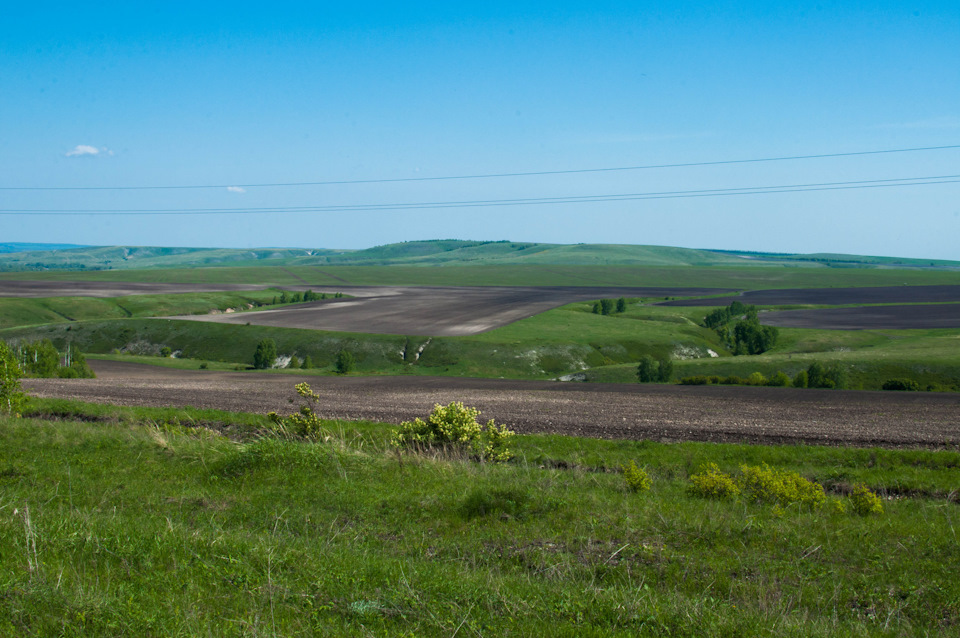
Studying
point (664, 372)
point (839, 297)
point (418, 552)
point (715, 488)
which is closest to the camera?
point (418, 552)

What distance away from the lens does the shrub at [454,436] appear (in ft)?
55.9

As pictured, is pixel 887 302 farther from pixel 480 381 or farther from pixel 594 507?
pixel 594 507

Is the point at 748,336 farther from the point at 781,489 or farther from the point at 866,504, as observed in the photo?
the point at 866,504

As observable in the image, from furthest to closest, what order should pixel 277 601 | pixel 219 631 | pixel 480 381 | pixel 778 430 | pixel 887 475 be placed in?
pixel 480 381
pixel 778 430
pixel 887 475
pixel 277 601
pixel 219 631

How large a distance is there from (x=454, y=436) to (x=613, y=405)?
52.4 ft

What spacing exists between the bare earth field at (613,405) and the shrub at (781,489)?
9502 millimetres

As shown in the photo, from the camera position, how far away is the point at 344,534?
978cm

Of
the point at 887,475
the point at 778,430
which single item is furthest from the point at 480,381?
the point at 887,475

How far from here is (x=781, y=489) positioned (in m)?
12.2

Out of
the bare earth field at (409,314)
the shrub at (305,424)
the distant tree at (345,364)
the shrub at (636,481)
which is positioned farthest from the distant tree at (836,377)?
the bare earth field at (409,314)

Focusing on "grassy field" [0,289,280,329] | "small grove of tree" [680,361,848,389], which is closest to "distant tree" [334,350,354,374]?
"small grove of tree" [680,361,848,389]

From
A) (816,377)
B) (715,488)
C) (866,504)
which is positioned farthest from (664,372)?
(866,504)

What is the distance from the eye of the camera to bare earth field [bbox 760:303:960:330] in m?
91.2

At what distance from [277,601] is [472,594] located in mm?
2079
